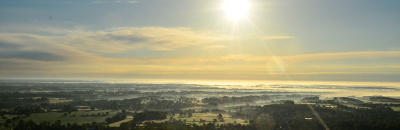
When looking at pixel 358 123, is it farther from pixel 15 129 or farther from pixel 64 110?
pixel 64 110

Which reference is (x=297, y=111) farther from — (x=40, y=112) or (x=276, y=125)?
(x=40, y=112)

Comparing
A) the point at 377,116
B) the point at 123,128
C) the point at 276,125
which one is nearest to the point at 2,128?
the point at 123,128

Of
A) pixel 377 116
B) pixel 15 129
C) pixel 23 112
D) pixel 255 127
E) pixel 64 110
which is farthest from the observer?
pixel 64 110

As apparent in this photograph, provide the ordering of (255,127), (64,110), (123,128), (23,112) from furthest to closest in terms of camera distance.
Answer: (64,110) → (23,112) → (255,127) → (123,128)

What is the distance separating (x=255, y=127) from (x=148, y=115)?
29.5m

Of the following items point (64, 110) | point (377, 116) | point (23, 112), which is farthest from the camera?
point (64, 110)

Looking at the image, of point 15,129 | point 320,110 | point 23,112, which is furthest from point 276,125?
point 23,112

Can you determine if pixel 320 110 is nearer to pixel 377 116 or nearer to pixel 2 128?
pixel 377 116

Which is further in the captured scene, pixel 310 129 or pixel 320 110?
pixel 320 110

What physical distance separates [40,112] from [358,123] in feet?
284

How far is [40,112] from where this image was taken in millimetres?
78812

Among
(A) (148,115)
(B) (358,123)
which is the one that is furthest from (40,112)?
(B) (358,123)

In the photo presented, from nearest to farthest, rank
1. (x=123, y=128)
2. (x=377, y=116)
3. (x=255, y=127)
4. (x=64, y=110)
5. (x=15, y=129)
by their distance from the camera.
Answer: (x=15, y=129) → (x=123, y=128) → (x=255, y=127) → (x=377, y=116) → (x=64, y=110)

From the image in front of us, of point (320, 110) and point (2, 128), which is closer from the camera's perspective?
point (2, 128)
